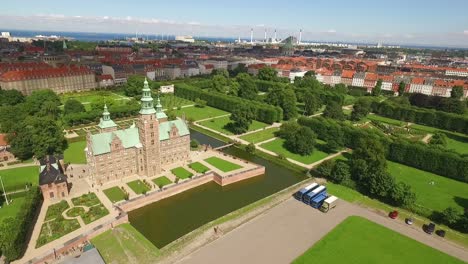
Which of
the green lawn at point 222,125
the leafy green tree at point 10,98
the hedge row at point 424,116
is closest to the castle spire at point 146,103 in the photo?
the green lawn at point 222,125

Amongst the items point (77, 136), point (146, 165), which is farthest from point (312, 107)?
point (77, 136)

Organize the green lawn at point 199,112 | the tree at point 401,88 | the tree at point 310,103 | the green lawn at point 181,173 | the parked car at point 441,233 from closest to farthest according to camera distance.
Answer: the parked car at point 441,233, the green lawn at point 181,173, the green lawn at point 199,112, the tree at point 310,103, the tree at point 401,88

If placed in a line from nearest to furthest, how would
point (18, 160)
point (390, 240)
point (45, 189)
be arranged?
point (390, 240)
point (45, 189)
point (18, 160)

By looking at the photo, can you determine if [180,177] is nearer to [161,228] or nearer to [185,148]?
[185,148]

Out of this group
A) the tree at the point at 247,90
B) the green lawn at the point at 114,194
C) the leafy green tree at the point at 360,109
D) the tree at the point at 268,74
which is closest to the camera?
the green lawn at the point at 114,194

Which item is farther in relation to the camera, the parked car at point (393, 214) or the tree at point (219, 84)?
the tree at point (219, 84)

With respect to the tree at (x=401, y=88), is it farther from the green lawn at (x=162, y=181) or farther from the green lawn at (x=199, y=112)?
the green lawn at (x=162, y=181)
